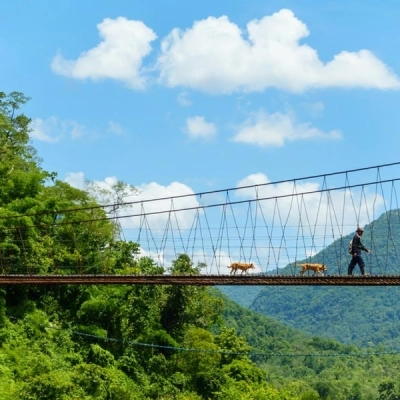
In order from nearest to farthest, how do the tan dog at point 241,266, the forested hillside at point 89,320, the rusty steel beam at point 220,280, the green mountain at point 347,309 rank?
the rusty steel beam at point 220,280
the tan dog at point 241,266
the forested hillside at point 89,320
the green mountain at point 347,309

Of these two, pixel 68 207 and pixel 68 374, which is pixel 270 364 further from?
pixel 68 374

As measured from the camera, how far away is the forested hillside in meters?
23.4

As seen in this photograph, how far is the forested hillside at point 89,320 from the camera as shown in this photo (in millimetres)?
23403

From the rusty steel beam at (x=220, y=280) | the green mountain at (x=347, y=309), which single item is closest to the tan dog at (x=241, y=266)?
the rusty steel beam at (x=220, y=280)

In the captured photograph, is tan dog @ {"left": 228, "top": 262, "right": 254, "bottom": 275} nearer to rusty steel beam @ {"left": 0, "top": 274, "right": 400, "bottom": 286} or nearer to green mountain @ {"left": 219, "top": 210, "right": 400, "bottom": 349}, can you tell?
rusty steel beam @ {"left": 0, "top": 274, "right": 400, "bottom": 286}

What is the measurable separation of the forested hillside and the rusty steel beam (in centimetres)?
183

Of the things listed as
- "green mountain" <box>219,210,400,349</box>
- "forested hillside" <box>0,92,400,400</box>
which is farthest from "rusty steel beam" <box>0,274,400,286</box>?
"green mountain" <box>219,210,400,349</box>

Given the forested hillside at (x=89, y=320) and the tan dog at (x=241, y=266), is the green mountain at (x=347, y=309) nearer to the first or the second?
the forested hillside at (x=89, y=320)

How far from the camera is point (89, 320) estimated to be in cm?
2880

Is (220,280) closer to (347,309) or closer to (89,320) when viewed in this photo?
(89,320)

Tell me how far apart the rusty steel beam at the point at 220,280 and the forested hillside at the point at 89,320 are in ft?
6.01

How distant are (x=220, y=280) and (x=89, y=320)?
12.4 metres

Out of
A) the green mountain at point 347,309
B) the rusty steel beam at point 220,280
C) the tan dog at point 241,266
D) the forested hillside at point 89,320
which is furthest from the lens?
the green mountain at point 347,309

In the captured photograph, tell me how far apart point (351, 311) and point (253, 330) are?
55.3m
